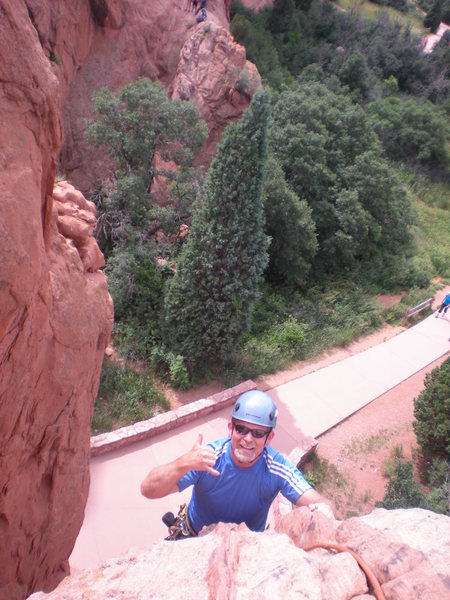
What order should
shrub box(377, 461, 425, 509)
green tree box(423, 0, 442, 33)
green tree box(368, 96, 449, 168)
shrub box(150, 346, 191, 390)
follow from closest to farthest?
shrub box(377, 461, 425, 509) → shrub box(150, 346, 191, 390) → green tree box(368, 96, 449, 168) → green tree box(423, 0, 442, 33)

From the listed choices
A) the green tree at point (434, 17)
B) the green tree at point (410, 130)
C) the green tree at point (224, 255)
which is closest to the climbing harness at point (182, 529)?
the green tree at point (224, 255)

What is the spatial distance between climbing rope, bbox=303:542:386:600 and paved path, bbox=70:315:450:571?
1.75 meters

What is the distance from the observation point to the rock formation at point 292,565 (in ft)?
6.83

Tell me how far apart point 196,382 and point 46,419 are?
7133 mm

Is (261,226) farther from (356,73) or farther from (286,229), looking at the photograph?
(356,73)

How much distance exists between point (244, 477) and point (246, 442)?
0.98 feet

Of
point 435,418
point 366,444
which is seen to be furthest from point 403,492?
point 435,418

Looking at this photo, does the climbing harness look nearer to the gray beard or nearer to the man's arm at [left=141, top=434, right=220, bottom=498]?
the man's arm at [left=141, top=434, right=220, bottom=498]

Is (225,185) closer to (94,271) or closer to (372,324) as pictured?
(94,271)

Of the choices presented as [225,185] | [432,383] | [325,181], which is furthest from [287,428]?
[325,181]

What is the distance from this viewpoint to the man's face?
298 centimetres

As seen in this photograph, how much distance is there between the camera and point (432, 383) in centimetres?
969

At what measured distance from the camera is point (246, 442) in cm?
297

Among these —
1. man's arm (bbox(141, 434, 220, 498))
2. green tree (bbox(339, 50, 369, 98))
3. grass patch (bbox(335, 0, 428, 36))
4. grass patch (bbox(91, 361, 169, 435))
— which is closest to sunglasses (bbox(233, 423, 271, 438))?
man's arm (bbox(141, 434, 220, 498))
